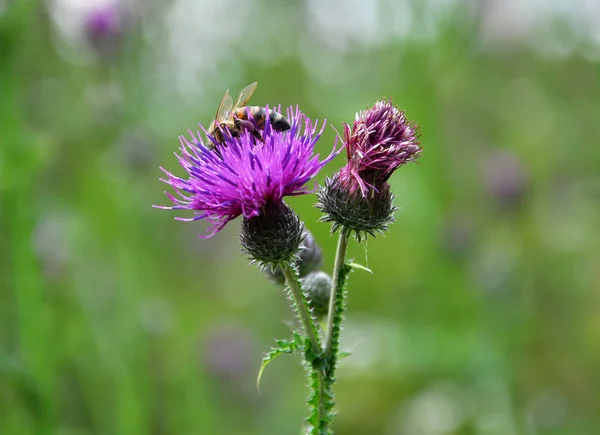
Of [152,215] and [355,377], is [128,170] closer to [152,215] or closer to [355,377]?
[152,215]

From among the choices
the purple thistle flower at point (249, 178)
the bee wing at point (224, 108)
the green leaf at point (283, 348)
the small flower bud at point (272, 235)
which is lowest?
the green leaf at point (283, 348)

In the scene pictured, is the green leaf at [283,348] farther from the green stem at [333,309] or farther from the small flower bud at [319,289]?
the small flower bud at [319,289]

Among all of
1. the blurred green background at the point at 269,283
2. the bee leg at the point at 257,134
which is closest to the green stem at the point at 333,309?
the bee leg at the point at 257,134

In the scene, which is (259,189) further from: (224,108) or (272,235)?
(224,108)

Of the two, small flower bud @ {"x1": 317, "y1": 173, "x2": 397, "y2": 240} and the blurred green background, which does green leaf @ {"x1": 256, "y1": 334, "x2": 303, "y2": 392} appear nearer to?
small flower bud @ {"x1": 317, "y1": 173, "x2": 397, "y2": 240}

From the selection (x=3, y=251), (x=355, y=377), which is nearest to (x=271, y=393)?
(x=355, y=377)

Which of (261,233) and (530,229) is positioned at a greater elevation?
(530,229)
